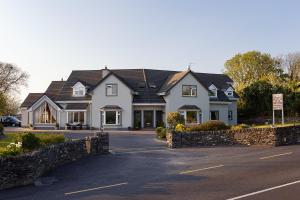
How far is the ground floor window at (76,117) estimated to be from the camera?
5500cm

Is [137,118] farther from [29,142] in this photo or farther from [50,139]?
[29,142]

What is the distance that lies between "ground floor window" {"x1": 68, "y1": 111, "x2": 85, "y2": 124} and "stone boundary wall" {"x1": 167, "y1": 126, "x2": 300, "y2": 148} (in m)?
27.1

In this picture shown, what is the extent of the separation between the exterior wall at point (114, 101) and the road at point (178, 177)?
28.8 meters

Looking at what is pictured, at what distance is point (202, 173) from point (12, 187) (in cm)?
714

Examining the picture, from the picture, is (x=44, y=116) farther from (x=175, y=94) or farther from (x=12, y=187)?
(x=12, y=187)

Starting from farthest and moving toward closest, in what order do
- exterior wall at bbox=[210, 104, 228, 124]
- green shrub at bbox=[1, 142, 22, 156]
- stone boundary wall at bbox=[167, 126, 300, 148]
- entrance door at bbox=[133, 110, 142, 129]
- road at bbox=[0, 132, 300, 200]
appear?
exterior wall at bbox=[210, 104, 228, 124] < entrance door at bbox=[133, 110, 142, 129] < stone boundary wall at bbox=[167, 126, 300, 148] < green shrub at bbox=[1, 142, 22, 156] < road at bbox=[0, 132, 300, 200]

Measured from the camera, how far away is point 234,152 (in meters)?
24.5

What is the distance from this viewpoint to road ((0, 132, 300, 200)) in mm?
12984

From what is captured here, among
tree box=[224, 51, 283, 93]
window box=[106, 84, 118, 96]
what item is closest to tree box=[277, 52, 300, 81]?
tree box=[224, 51, 283, 93]

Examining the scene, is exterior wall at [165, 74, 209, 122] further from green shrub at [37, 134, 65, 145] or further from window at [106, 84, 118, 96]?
green shrub at [37, 134, 65, 145]

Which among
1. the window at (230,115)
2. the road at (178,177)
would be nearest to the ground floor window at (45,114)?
the window at (230,115)

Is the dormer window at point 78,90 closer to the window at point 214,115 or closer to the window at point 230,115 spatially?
the window at point 214,115

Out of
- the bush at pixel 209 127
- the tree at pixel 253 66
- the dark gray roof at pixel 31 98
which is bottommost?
the bush at pixel 209 127

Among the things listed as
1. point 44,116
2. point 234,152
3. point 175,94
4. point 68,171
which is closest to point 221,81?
point 175,94
